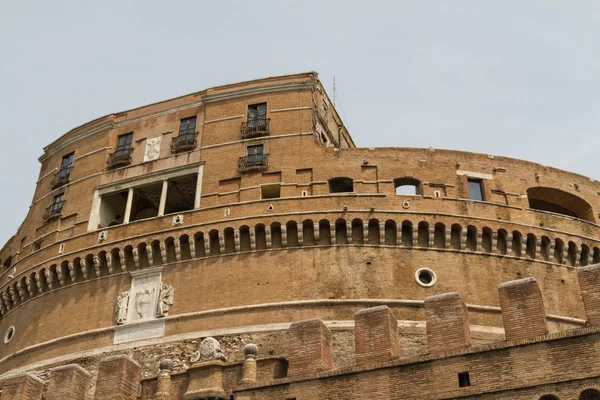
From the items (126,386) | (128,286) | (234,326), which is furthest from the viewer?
(128,286)

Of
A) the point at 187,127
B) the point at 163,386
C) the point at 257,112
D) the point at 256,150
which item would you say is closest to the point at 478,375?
the point at 163,386

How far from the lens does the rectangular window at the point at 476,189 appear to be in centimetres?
2645

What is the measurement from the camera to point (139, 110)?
3086 centimetres

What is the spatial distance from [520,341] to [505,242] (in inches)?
521

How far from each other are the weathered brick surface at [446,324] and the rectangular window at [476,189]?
519 inches

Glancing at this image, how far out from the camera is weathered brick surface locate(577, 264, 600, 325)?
12.4 metres

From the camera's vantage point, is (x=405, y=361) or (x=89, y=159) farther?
(x=89, y=159)

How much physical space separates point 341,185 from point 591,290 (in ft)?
48.7

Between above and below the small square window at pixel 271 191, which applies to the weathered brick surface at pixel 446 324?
below

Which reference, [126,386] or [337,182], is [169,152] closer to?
[337,182]

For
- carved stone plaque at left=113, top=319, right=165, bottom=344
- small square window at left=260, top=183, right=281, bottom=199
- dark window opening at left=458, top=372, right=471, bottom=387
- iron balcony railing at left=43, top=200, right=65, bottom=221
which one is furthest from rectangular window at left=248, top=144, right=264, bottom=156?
dark window opening at left=458, top=372, right=471, bottom=387

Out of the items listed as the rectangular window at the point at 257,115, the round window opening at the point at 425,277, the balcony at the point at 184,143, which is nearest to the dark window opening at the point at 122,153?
the balcony at the point at 184,143

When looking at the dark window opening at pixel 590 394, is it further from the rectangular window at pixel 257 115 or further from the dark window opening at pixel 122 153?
the dark window opening at pixel 122 153

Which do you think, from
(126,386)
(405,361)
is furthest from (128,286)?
(405,361)
